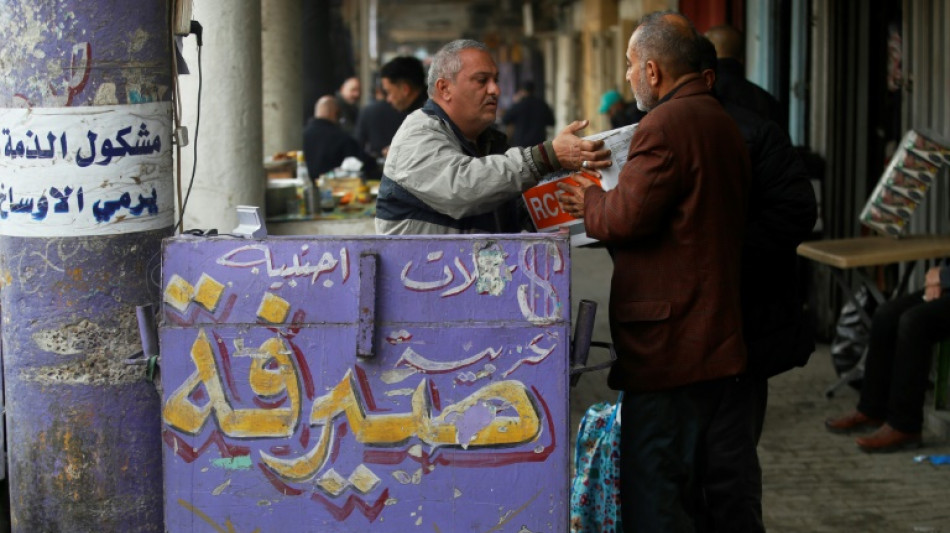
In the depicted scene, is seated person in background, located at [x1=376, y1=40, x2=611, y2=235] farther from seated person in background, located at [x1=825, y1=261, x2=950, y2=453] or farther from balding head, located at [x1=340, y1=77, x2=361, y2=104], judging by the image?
balding head, located at [x1=340, y1=77, x2=361, y2=104]

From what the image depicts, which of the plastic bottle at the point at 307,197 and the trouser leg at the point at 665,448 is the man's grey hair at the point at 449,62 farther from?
the plastic bottle at the point at 307,197

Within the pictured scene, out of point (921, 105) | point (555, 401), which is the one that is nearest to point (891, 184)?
point (921, 105)

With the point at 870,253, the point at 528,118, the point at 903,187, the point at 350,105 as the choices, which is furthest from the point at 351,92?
the point at 870,253

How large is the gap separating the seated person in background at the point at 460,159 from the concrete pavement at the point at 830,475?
6.94ft

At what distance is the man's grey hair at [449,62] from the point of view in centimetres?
394

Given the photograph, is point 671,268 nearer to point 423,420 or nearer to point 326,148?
point 423,420

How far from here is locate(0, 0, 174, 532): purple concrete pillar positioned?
363cm

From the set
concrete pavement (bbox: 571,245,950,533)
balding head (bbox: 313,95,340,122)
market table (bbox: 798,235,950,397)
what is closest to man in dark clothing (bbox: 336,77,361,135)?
balding head (bbox: 313,95,340,122)

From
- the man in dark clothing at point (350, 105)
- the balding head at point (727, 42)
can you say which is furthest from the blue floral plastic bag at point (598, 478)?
the man in dark clothing at point (350, 105)

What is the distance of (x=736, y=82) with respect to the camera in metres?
5.84

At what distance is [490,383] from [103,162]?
1266 mm

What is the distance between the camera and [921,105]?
7.25 meters

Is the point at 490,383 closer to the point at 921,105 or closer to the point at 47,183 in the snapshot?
the point at 47,183

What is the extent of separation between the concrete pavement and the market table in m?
0.35
